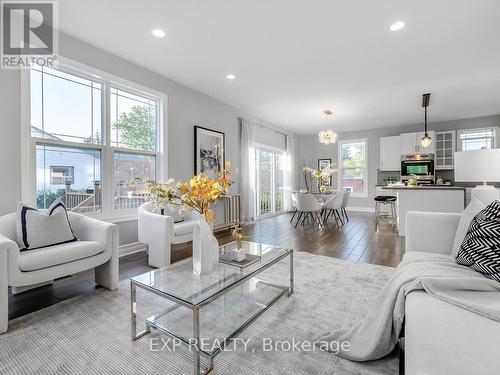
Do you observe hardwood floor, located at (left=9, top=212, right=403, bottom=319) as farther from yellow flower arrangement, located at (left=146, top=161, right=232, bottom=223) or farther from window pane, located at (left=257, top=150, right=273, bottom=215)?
yellow flower arrangement, located at (left=146, top=161, right=232, bottom=223)

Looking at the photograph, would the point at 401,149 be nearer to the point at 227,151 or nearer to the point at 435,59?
the point at 435,59

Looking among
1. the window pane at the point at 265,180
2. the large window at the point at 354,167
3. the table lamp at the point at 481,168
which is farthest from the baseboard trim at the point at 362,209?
the table lamp at the point at 481,168

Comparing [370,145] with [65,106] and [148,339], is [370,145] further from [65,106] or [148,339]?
[148,339]

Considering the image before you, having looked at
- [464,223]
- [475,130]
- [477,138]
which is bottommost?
[464,223]

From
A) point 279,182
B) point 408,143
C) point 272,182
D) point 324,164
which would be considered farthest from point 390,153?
point 272,182

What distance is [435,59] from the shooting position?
3.53 metres

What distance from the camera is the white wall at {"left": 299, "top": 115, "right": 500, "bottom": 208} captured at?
6855mm

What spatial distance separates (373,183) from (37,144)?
8.29 m

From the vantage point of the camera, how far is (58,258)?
2.06 metres

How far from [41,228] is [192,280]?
160 cm

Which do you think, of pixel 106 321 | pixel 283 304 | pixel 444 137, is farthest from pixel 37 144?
pixel 444 137

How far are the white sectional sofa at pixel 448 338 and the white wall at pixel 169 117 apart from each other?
137 inches

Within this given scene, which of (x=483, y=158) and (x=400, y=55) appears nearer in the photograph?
(x=483, y=158)

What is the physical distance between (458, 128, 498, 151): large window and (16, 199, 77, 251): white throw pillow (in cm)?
862
